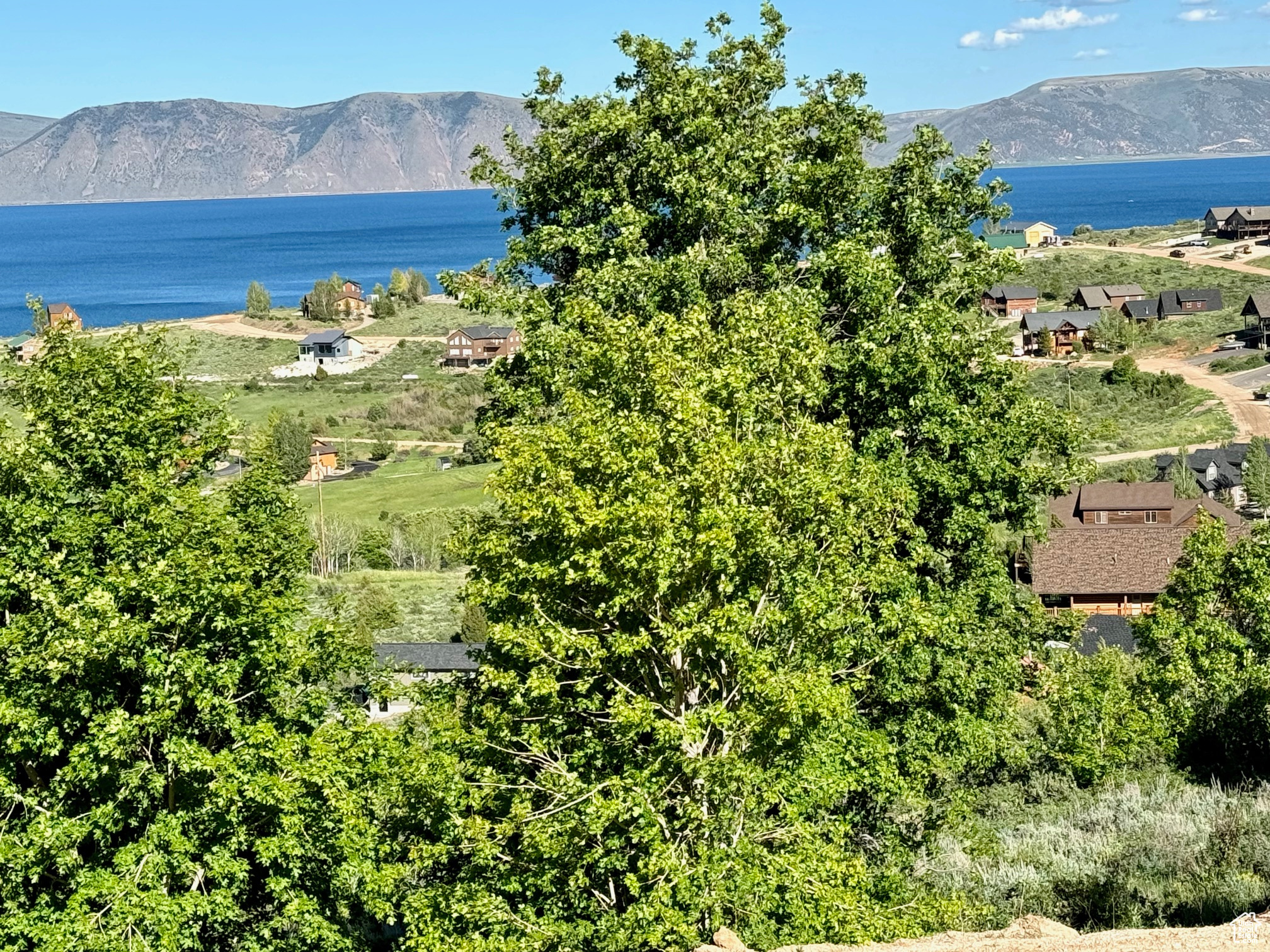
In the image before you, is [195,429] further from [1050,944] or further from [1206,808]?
[1206,808]

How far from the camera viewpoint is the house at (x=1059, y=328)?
96.9 m

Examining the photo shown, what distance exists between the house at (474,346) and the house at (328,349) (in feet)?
36.3

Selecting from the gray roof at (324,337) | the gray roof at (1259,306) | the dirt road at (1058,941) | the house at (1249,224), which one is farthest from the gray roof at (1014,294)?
the dirt road at (1058,941)

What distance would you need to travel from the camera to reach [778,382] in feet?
49.9

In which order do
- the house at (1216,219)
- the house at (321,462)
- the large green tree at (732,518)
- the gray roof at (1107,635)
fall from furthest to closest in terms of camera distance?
the house at (1216,219), the house at (321,462), the gray roof at (1107,635), the large green tree at (732,518)

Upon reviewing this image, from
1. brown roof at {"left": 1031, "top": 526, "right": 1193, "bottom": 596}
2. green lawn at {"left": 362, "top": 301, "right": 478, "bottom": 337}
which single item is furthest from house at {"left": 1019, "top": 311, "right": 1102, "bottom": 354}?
green lawn at {"left": 362, "top": 301, "right": 478, "bottom": 337}

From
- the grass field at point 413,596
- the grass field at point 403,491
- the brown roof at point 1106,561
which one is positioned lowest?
the grass field at point 413,596

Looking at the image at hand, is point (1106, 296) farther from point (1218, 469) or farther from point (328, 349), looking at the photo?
point (328, 349)

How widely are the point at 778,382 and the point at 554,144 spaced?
21.5ft

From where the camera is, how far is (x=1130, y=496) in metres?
50.2

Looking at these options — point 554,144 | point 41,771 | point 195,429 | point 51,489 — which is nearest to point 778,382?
point 554,144

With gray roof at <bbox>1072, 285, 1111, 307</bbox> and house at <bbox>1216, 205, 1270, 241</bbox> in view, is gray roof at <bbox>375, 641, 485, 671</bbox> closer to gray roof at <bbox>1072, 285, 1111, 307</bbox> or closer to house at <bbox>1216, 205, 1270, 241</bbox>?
gray roof at <bbox>1072, 285, 1111, 307</bbox>

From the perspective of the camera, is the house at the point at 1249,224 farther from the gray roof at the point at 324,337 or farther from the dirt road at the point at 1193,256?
the gray roof at the point at 324,337

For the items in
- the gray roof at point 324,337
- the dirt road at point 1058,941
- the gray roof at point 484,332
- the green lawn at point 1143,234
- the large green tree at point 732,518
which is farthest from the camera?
the green lawn at point 1143,234
